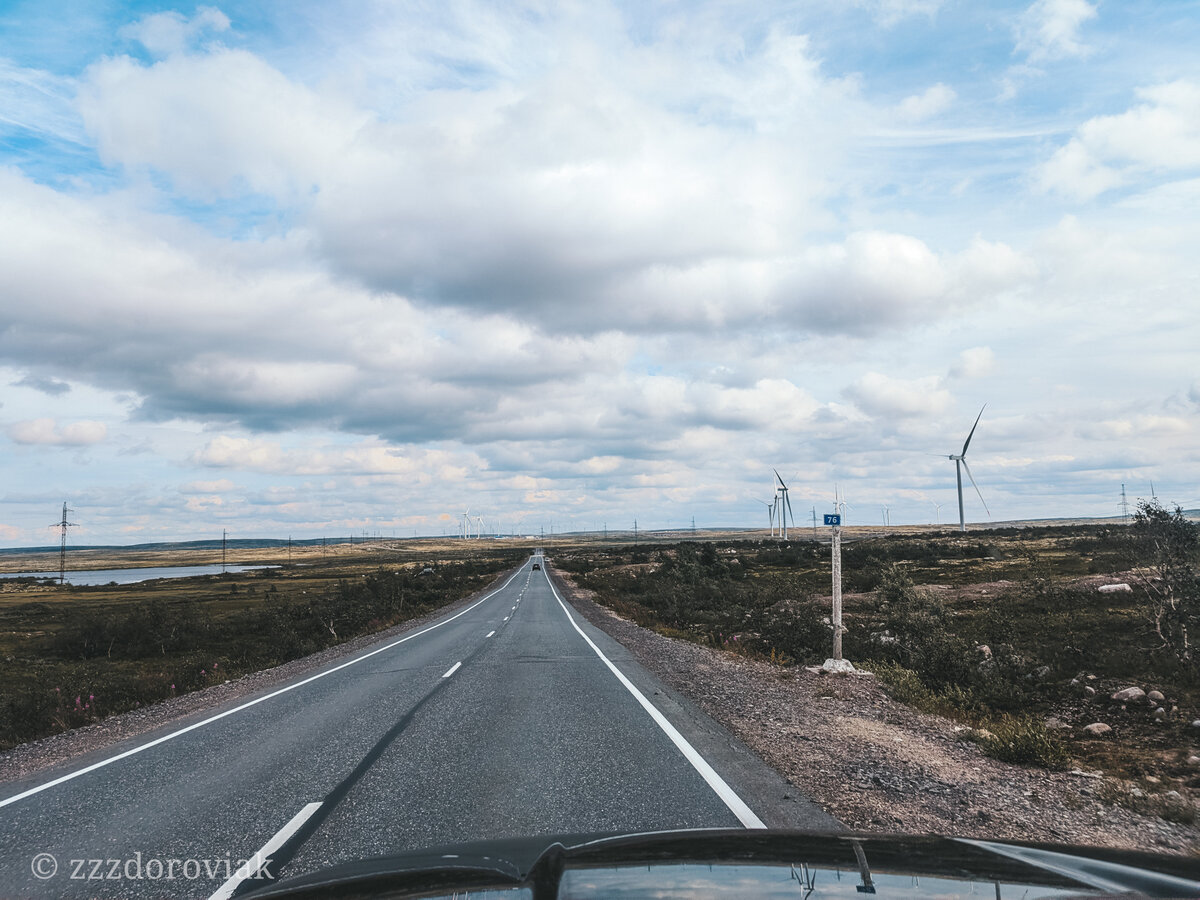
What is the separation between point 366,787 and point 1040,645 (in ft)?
57.7

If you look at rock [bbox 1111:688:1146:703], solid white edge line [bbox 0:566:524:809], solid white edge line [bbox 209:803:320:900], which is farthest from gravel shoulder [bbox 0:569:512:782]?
rock [bbox 1111:688:1146:703]

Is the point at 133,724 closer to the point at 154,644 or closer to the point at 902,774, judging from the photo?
the point at 902,774

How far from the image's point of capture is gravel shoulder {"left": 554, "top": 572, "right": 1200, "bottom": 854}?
5059 mm

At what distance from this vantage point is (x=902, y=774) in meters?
6.36

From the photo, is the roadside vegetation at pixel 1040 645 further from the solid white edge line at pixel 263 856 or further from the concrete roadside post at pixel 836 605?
the solid white edge line at pixel 263 856

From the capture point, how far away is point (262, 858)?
14.8 ft

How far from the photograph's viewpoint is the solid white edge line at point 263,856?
13.4 feet

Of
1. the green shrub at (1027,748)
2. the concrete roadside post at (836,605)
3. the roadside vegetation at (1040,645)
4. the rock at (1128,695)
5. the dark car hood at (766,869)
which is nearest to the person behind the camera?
the dark car hood at (766,869)

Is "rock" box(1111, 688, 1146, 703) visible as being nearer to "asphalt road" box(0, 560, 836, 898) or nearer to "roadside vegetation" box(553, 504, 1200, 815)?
"roadside vegetation" box(553, 504, 1200, 815)

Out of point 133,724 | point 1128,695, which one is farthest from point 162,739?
point 1128,695

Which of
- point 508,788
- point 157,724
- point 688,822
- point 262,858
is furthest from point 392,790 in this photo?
point 157,724

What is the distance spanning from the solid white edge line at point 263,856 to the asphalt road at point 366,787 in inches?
0.8

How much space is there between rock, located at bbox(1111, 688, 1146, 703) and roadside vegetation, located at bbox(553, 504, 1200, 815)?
4 centimetres

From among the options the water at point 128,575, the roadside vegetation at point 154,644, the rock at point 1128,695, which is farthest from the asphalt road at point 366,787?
the water at point 128,575
